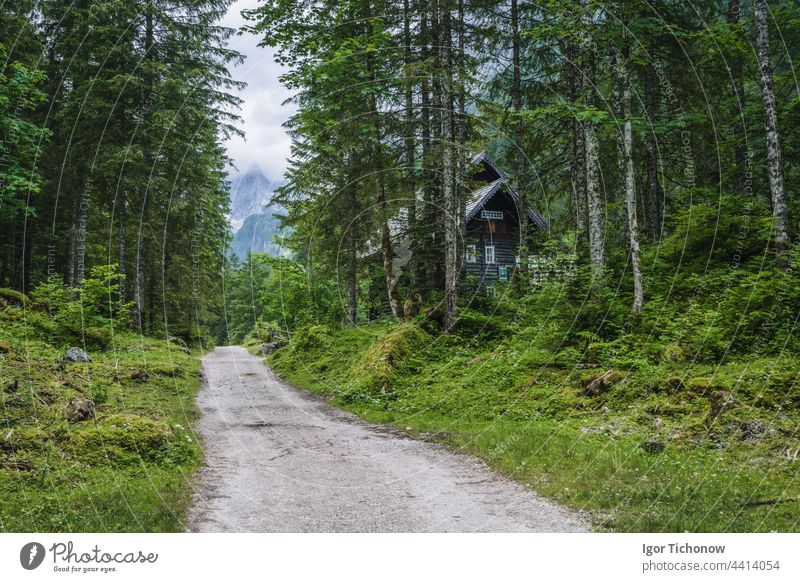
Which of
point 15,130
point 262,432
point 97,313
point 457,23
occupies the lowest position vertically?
point 262,432

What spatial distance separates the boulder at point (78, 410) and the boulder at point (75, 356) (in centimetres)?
540

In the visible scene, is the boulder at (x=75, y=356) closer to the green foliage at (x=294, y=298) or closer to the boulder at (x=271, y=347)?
the green foliage at (x=294, y=298)

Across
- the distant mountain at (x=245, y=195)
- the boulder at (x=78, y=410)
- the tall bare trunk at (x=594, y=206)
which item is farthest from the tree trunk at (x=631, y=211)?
the boulder at (x=78, y=410)

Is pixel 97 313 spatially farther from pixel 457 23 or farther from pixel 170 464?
pixel 457 23

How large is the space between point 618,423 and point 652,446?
1.45 metres

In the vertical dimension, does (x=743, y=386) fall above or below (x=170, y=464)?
above

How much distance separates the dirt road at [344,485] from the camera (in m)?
6.20

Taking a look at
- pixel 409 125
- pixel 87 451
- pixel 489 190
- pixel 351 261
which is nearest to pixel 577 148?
pixel 409 125

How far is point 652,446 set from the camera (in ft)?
26.9

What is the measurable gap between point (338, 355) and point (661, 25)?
16.2 m

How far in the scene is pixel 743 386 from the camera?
908 centimetres

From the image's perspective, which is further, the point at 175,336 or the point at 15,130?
the point at 175,336

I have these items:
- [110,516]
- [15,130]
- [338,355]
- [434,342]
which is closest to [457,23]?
[434,342]
